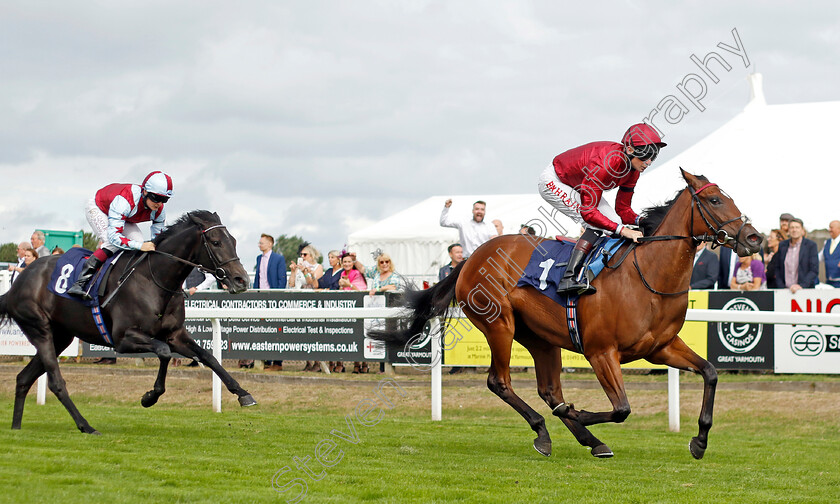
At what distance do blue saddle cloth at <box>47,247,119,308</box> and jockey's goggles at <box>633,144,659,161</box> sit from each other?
12.9 ft

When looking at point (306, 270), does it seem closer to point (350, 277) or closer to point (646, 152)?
point (350, 277)

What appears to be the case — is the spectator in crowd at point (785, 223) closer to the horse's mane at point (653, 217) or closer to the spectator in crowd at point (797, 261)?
the spectator in crowd at point (797, 261)

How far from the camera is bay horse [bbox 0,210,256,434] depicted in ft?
22.6

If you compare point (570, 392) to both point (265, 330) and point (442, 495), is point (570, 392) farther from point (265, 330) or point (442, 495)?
point (442, 495)

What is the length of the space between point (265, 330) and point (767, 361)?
610 cm

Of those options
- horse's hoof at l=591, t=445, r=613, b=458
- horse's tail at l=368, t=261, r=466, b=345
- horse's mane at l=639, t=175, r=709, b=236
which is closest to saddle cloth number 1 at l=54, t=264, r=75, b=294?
horse's tail at l=368, t=261, r=466, b=345

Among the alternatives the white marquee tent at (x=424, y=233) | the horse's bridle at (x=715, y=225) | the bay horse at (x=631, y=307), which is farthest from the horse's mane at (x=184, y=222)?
the white marquee tent at (x=424, y=233)

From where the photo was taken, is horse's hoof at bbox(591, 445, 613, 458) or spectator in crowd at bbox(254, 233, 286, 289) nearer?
horse's hoof at bbox(591, 445, 613, 458)

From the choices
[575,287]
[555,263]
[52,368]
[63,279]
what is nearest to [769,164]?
[555,263]

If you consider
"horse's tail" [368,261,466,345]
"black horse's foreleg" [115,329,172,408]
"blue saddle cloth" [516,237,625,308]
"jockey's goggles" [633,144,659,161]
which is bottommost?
"black horse's foreleg" [115,329,172,408]

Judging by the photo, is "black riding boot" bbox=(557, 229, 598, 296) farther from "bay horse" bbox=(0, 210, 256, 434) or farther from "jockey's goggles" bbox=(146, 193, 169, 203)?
"jockey's goggles" bbox=(146, 193, 169, 203)

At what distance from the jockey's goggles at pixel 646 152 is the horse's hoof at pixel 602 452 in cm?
192

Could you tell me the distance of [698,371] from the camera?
612cm

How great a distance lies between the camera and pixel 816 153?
50.7ft
